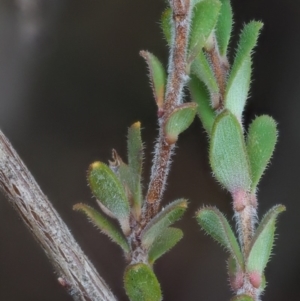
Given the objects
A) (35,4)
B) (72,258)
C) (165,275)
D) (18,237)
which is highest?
(35,4)

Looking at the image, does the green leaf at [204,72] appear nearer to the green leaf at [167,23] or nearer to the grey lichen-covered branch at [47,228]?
the green leaf at [167,23]

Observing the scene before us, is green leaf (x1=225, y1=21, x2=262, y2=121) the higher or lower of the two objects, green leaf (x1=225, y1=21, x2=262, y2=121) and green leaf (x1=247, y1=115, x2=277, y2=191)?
the higher

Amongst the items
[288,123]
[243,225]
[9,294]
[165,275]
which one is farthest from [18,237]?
[243,225]

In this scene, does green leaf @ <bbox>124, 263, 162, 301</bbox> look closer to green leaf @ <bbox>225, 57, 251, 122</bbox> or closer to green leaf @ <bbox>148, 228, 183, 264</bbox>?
green leaf @ <bbox>148, 228, 183, 264</bbox>

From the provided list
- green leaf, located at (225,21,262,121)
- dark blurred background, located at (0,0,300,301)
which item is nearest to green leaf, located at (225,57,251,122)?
green leaf, located at (225,21,262,121)

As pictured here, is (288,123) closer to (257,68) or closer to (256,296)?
(257,68)

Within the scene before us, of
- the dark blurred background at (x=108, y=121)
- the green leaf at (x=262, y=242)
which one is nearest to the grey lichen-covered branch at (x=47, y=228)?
the green leaf at (x=262, y=242)
